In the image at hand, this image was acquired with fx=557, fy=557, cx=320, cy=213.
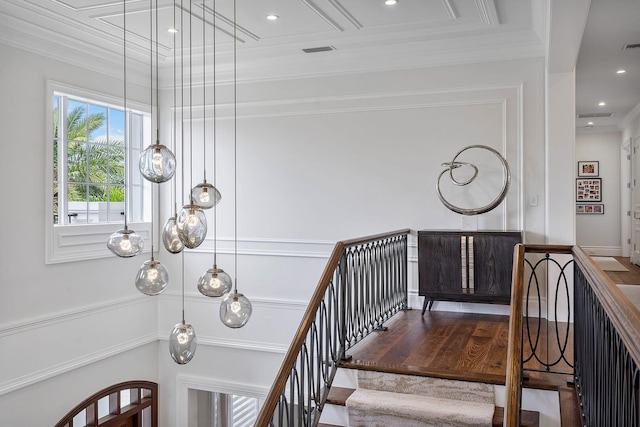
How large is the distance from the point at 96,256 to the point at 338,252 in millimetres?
3109

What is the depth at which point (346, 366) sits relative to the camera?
Answer: 12.8 ft

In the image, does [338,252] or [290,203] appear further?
[290,203]

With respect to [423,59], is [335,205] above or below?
below

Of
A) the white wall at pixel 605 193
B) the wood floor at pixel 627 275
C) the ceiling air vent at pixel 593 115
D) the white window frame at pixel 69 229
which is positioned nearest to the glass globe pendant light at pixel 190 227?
the white window frame at pixel 69 229

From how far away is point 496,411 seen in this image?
11.3 feet

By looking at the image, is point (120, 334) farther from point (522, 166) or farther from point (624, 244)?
point (624, 244)

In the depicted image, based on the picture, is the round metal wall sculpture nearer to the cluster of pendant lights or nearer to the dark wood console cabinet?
the dark wood console cabinet

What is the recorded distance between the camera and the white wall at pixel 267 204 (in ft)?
16.4

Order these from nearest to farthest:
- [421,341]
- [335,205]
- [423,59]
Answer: [421,341], [423,59], [335,205]

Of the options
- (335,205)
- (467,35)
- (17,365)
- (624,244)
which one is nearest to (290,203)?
(335,205)

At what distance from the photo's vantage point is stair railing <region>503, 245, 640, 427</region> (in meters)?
1.67

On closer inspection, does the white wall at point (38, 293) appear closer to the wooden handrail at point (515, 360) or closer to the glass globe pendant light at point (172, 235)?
the glass globe pendant light at point (172, 235)

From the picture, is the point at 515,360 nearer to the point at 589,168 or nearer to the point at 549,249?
the point at 549,249

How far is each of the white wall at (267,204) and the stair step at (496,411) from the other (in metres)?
2.06
